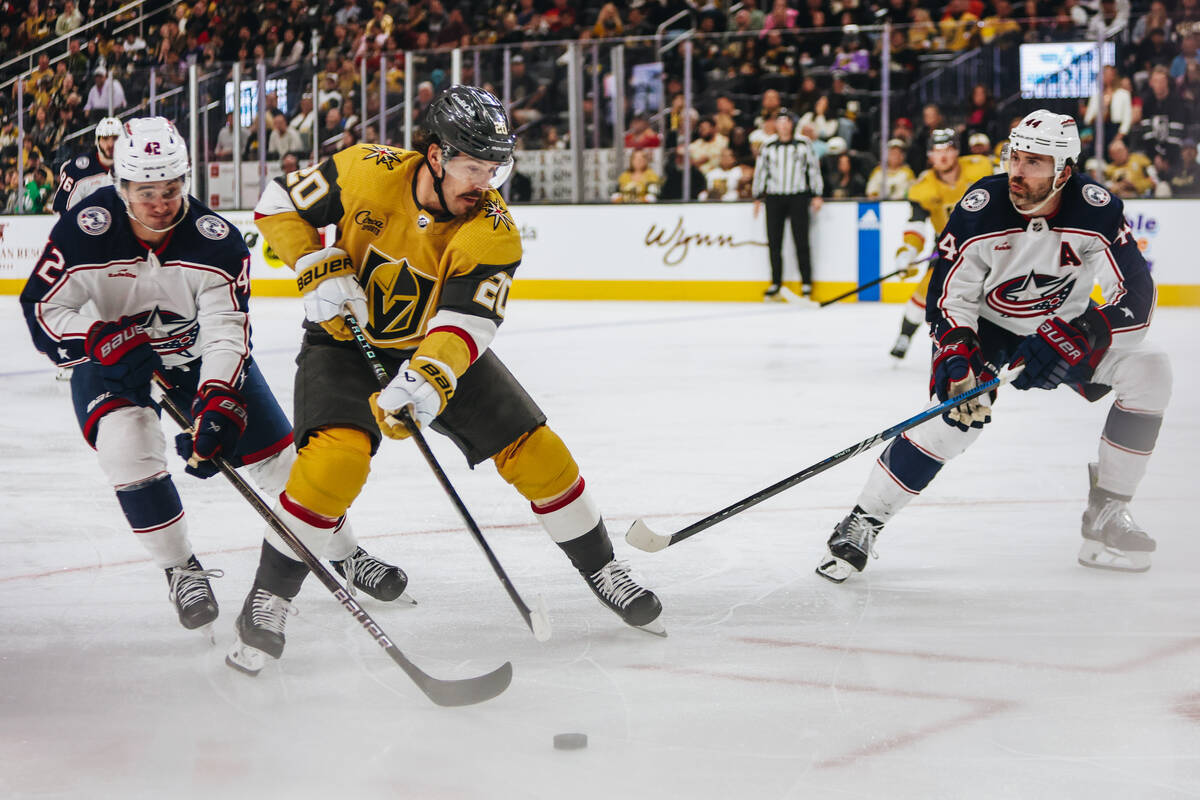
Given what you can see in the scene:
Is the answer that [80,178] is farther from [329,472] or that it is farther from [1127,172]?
[1127,172]

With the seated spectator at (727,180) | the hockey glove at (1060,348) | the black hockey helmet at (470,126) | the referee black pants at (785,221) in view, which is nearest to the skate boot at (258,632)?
the black hockey helmet at (470,126)

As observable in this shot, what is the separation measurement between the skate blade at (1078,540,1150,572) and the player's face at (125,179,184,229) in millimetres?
2134

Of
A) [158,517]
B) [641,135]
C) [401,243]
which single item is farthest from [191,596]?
[641,135]

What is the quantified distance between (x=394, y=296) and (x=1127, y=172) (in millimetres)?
8774

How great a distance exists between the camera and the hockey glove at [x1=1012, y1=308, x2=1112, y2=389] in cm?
310

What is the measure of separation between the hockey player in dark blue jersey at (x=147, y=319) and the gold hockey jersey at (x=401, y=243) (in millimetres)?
150

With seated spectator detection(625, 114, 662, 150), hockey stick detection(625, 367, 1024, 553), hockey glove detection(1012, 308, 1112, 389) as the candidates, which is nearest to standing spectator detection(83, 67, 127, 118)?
seated spectator detection(625, 114, 662, 150)

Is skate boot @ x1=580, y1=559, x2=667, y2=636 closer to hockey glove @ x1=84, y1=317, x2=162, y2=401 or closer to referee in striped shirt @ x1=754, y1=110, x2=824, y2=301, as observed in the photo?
hockey glove @ x1=84, y1=317, x2=162, y2=401

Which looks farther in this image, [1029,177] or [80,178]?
[80,178]

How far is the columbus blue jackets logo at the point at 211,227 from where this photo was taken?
9.11 feet

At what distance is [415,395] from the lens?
2465mm

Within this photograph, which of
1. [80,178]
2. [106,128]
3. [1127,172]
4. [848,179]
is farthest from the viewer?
[848,179]

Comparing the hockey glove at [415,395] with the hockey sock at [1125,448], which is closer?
the hockey glove at [415,395]

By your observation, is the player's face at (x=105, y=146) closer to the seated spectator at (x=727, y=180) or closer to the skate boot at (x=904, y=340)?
the skate boot at (x=904, y=340)
